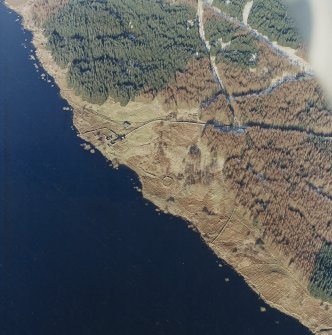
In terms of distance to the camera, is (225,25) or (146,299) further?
(225,25)

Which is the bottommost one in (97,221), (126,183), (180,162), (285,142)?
(97,221)

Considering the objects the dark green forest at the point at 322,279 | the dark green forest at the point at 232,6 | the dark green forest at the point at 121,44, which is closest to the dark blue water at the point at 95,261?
the dark green forest at the point at 322,279

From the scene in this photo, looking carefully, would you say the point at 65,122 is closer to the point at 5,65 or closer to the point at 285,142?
the point at 5,65

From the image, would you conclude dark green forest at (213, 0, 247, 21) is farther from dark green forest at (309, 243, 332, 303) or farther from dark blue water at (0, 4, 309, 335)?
dark green forest at (309, 243, 332, 303)

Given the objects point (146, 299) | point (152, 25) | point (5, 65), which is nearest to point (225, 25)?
point (152, 25)

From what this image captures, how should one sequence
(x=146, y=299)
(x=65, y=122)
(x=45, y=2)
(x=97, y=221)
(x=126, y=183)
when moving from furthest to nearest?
1. (x=45, y=2)
2. (x=65, y=122)
3. (x=126, y=183)
4. (x=97, y=221)
5. (x=146, y=299)

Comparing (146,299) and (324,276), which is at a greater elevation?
(324,276)

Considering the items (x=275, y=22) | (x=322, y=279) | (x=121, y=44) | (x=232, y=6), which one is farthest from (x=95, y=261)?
(x=232, y=6)

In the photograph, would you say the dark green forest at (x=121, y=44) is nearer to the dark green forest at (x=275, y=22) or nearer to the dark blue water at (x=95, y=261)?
the dark green forest at (x=275, y=22)
